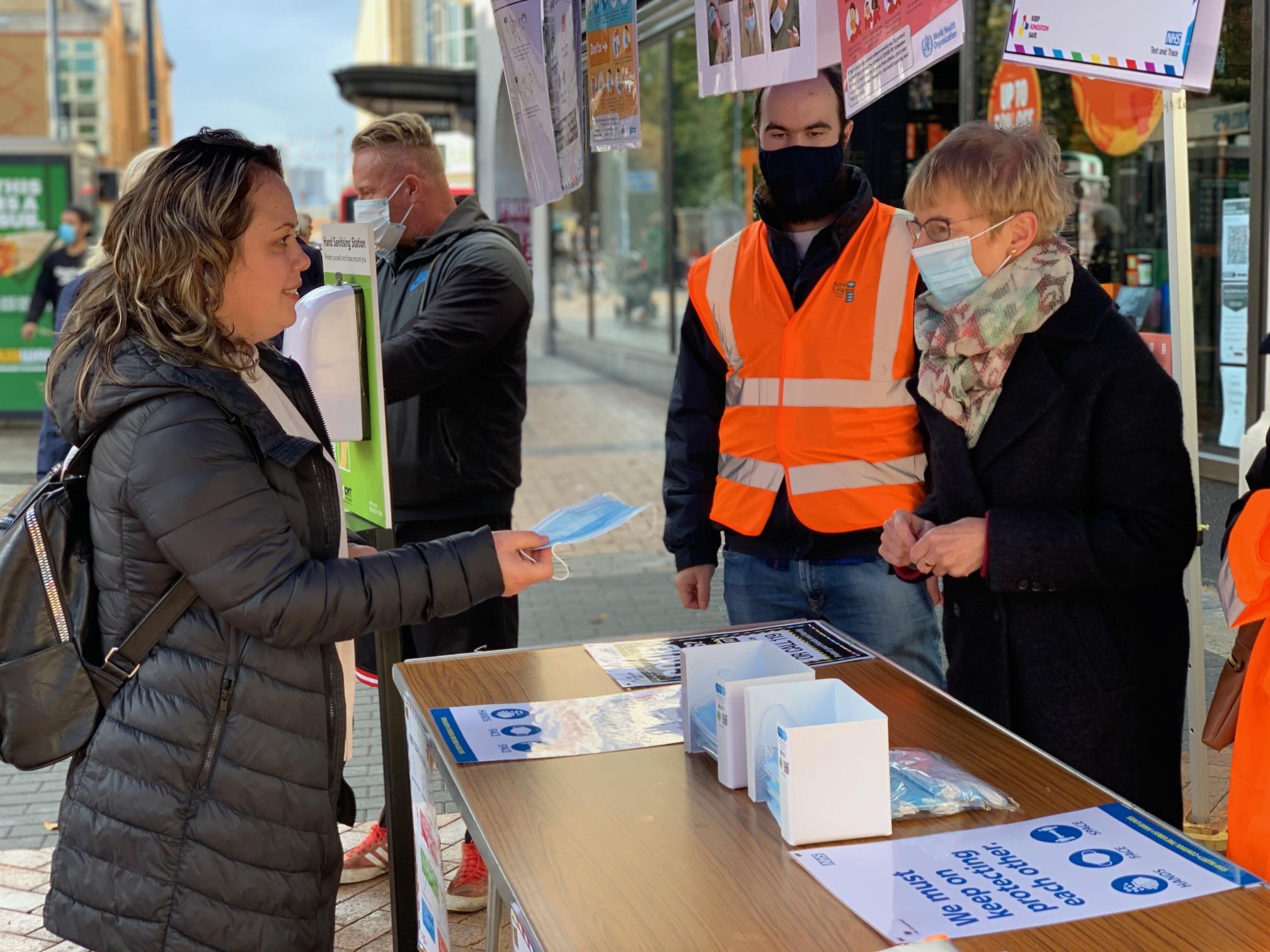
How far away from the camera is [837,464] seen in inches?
116

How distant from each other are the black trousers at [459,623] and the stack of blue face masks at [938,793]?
187 centimetres

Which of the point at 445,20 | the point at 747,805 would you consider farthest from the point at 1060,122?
the point at 445,20

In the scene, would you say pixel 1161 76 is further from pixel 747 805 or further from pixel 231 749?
pixel 231 749

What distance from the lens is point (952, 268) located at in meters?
2.52

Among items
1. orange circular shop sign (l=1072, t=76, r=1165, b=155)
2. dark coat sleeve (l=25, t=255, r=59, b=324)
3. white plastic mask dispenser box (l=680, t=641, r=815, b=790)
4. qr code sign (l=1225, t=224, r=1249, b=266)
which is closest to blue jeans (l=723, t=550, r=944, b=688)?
white plastic mask dispenser box (l=680, t=641, r=815, b=790)

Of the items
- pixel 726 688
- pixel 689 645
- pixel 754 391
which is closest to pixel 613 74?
pixel 754 391

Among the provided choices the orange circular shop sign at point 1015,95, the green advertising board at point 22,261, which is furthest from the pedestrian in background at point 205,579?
the green advertising board at point 22,261

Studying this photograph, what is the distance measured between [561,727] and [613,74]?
1.85 metres

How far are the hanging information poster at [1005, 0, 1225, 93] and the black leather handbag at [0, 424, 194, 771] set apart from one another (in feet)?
5.67

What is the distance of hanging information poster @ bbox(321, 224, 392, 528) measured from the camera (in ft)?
9.47

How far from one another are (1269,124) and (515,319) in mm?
3142

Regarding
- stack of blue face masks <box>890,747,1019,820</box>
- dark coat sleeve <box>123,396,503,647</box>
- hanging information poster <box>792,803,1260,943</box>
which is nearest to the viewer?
hanging information poster <box>792,803,1260,943</box>

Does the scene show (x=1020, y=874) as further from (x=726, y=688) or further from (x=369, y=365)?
(x=369, y=365)

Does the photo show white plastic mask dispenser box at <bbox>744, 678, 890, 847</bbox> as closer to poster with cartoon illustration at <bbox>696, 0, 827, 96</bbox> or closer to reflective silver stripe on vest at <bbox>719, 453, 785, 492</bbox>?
reflective silver stripe on vest at <bbox>719, 453, 785, 492</bbox>
